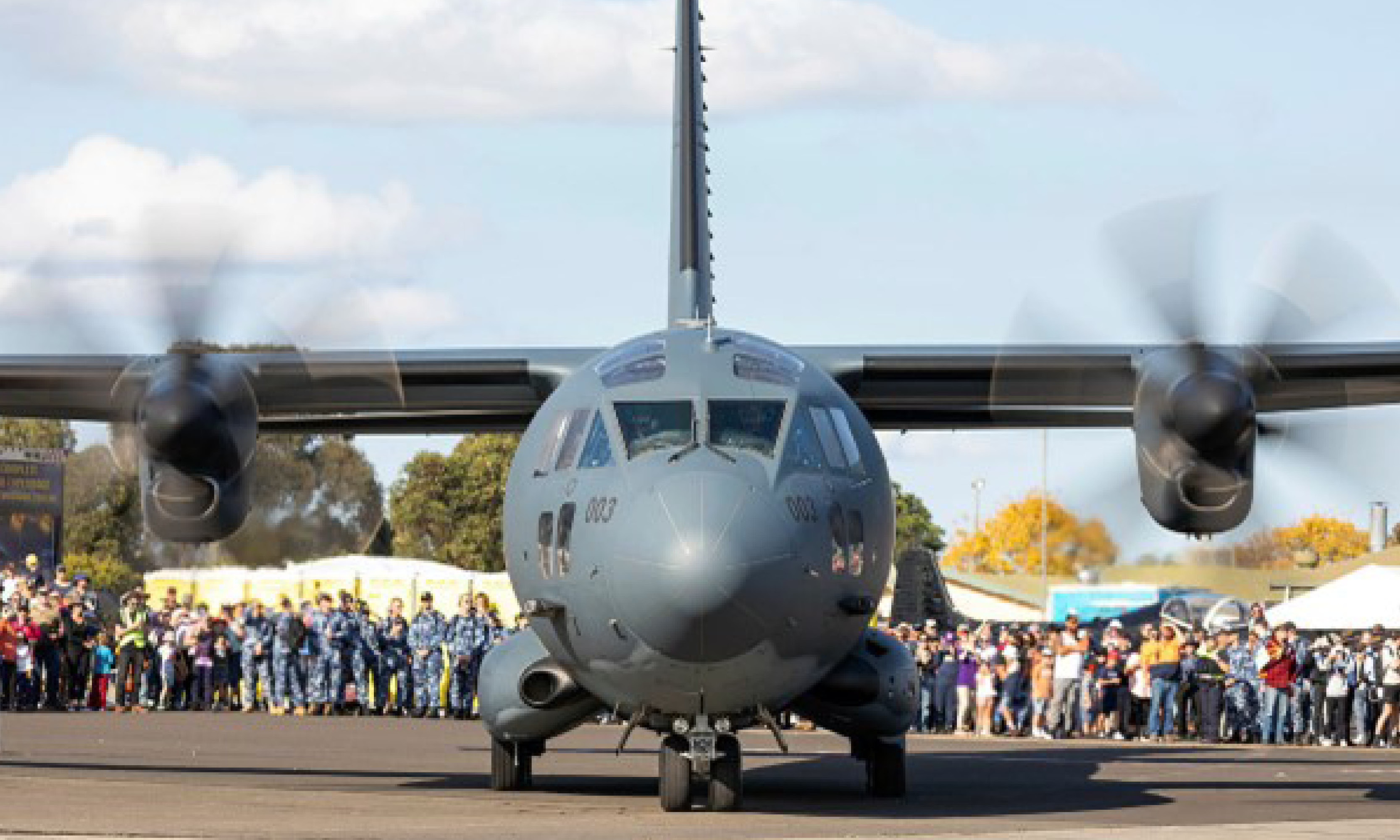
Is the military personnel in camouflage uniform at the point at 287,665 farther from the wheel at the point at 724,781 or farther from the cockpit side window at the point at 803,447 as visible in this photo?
the cockpit side window at the point at 803,447

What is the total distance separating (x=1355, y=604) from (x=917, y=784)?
2624cm

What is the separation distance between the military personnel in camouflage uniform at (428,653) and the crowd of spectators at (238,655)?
0.07 feet

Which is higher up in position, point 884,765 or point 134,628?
point 134,628

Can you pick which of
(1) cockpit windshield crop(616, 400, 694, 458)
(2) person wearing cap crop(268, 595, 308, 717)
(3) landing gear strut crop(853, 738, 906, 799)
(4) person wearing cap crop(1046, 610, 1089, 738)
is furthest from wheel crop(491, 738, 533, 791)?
(2) person wearing cap crop(268, 595, 308, 717)

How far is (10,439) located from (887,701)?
65.4 m

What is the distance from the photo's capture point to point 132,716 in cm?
3791

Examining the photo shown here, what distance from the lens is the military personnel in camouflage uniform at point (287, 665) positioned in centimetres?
3959

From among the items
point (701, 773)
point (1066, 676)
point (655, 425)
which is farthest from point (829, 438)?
point (1066, 676)

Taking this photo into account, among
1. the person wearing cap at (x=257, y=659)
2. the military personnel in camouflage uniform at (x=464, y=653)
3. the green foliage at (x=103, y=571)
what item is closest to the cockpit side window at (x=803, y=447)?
the military personnel in camouflage uniform at (x=464, y=653)

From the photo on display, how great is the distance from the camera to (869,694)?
19.2 meters

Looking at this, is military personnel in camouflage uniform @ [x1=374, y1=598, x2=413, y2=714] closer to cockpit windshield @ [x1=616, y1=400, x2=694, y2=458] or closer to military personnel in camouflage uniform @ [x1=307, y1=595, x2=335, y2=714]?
military personnel in camouflage uniform @ [x1=307, y1=595, x2=335, y2=714]

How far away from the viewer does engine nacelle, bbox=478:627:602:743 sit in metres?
19.5

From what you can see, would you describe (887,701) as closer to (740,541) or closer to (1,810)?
(740,541)

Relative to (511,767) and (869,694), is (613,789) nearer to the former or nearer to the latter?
(511,767)
